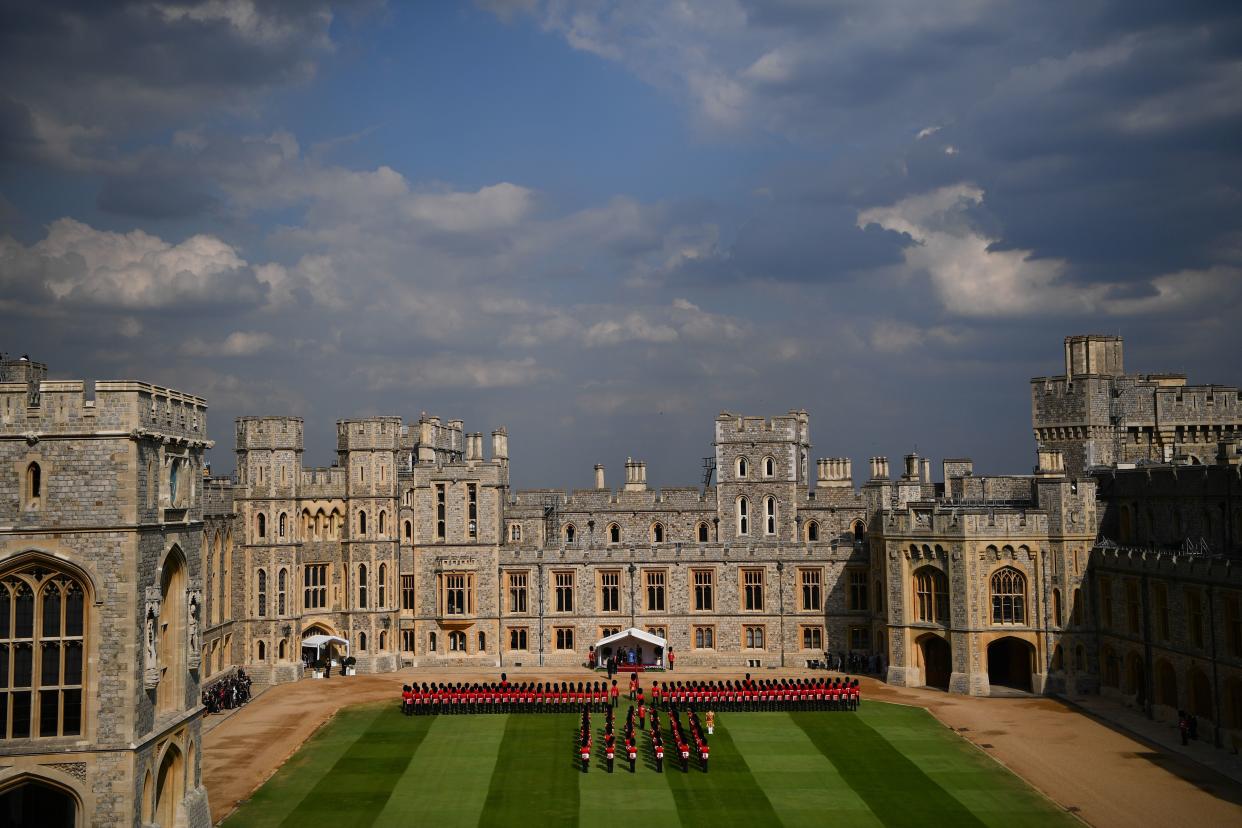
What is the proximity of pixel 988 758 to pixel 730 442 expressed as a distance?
26563 millimetres

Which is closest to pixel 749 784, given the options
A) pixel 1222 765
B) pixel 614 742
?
pixel 614 742

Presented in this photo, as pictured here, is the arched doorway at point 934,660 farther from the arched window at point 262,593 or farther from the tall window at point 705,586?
the arched window at point 262,593

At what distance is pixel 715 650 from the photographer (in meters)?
59.0

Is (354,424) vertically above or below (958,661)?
above

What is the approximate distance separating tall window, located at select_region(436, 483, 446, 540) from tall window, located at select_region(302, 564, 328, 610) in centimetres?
573

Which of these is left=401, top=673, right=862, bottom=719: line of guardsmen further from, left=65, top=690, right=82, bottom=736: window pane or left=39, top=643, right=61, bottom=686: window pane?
left=39, top=643, right=61, bottom=686: window pane

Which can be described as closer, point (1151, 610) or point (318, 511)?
point (1151, 610)

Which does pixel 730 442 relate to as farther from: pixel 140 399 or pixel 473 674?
pixel 140 399

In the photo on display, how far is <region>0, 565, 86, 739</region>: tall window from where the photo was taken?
26.4 m

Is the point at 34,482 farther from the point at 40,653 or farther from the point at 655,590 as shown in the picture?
the point at 655,590

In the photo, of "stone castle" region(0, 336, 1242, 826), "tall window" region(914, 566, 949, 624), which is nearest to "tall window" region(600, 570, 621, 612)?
"stone castle" region(0, 336, 1242, 826)

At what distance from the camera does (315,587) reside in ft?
191

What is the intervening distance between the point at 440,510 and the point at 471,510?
1.56m

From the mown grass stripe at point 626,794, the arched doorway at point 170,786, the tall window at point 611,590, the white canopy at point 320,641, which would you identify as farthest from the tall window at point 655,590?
the arched doorway at point 170,786
